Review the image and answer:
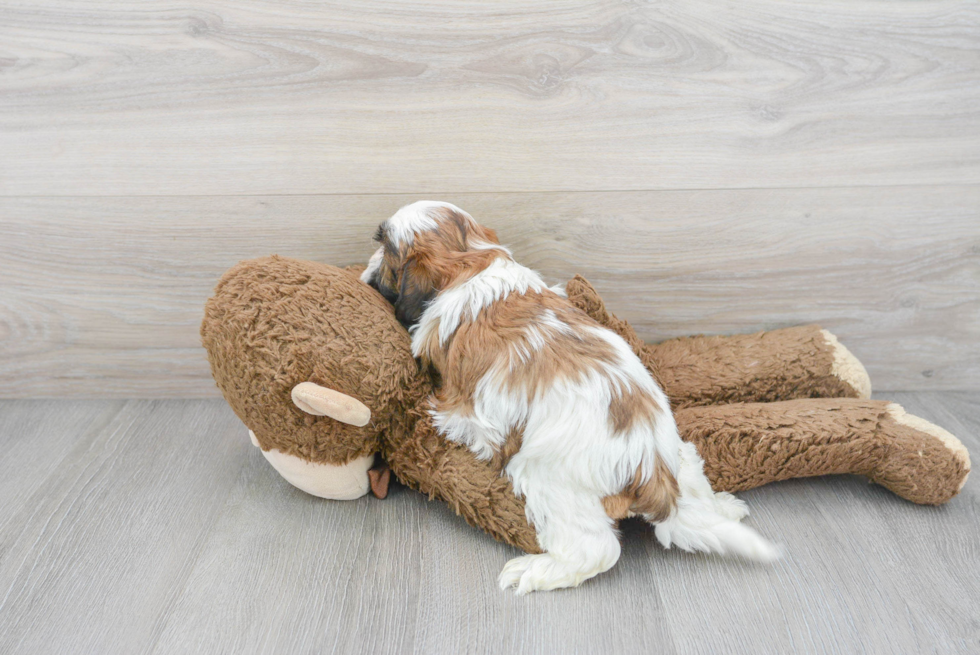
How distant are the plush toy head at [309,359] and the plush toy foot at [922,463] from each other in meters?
0.97

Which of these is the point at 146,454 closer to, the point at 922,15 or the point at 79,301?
the point at 79,301

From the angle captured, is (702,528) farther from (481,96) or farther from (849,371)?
(481,96)

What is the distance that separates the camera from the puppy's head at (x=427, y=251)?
1199 millimetres

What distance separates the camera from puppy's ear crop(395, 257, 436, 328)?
121cm

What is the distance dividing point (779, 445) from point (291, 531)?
101 cm

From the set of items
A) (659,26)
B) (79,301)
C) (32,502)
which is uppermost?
(659,26)

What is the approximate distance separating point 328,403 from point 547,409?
1.31 feet

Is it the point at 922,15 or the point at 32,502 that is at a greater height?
the point at 922,15

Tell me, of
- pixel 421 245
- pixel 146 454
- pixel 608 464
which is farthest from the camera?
pixel 146 454

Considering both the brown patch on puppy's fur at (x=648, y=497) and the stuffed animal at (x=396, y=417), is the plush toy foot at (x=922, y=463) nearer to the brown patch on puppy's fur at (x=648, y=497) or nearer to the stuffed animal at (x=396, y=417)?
the stuffed animal at (x=396, y=417)

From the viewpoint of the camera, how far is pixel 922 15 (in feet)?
4.60

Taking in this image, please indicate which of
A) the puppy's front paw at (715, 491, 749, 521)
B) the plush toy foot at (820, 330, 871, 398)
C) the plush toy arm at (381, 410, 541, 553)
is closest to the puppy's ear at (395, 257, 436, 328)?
the plush toy arm at (381, 410, 541, 553)

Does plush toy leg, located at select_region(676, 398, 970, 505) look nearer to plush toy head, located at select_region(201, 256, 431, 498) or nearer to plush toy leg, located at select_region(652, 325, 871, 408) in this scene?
plush toy leg, located at select_region(652, 325, 871, 408)

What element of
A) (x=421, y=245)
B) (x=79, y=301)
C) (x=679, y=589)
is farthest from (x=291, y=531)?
(x=79, y=301)
